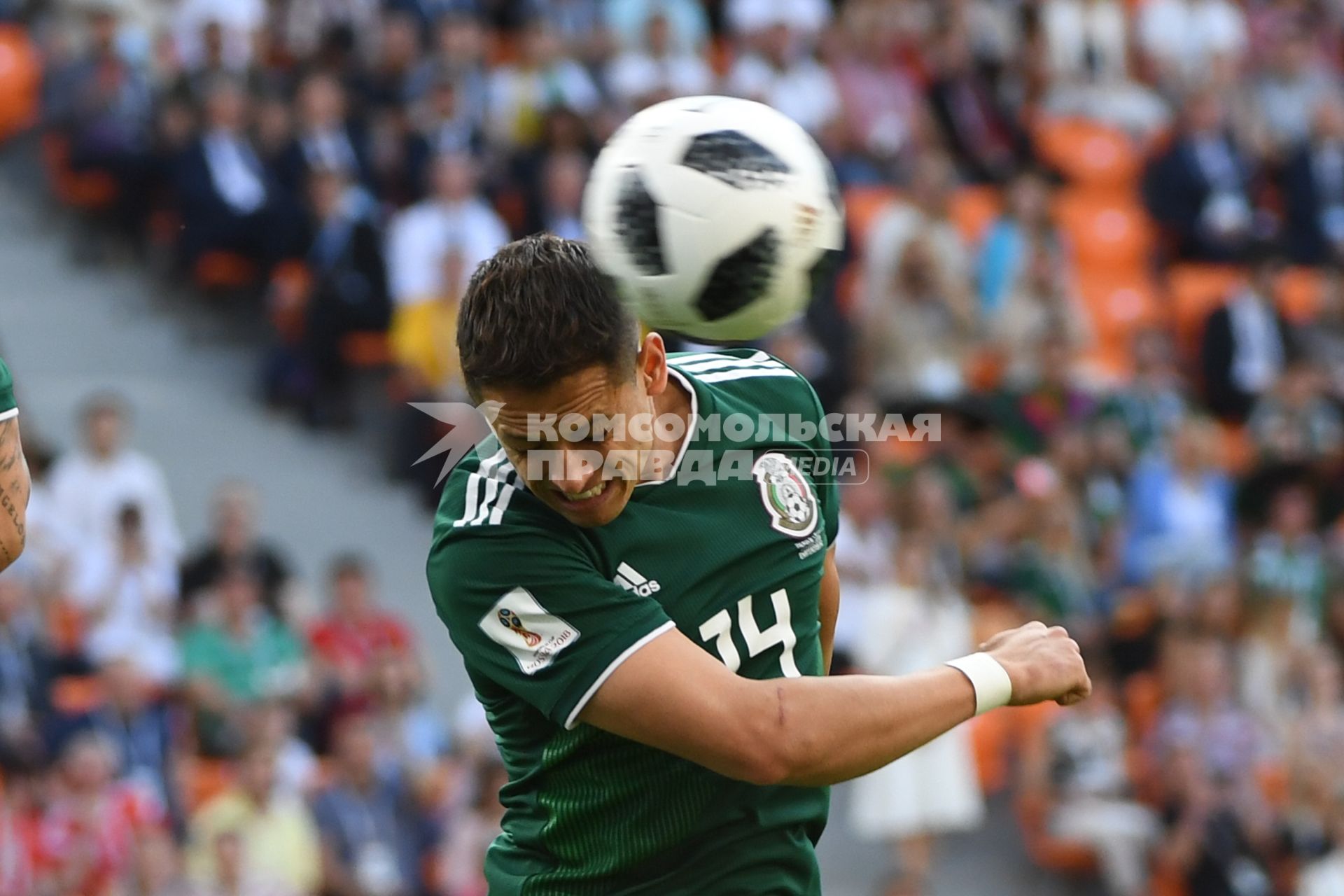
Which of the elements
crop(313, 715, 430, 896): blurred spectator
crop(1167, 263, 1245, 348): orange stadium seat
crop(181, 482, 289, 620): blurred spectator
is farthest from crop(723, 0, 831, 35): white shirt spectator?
crop(313, 715, 430, 896): blurred spectator

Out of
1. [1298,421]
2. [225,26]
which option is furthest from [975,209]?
[225,26]

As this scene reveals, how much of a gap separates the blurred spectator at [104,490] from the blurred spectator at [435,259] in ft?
5.92

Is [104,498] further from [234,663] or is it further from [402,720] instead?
[402,720]

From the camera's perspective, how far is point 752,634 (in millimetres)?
3590

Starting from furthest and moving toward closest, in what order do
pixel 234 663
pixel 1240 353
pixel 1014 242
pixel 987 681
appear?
pixel 1240 353, pixel 1014 242, pixel 234 663, pixel 987 681

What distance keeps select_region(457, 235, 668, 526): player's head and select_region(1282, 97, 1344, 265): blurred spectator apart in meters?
12.6

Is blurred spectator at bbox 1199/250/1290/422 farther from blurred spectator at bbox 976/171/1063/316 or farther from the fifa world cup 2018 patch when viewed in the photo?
the fifa world cup 2018 patch

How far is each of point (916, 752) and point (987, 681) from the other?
6810 millimetres

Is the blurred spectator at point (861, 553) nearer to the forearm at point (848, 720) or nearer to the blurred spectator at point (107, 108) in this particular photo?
the blurred spectator at point (107, 108)

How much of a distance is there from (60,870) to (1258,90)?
37.7ft

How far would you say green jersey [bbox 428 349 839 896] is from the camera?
3.36m

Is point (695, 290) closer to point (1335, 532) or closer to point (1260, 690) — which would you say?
point (1260, 690)

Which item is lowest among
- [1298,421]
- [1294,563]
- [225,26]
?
[1294,563]

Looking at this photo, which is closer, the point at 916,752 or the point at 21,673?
the point at 21,673
